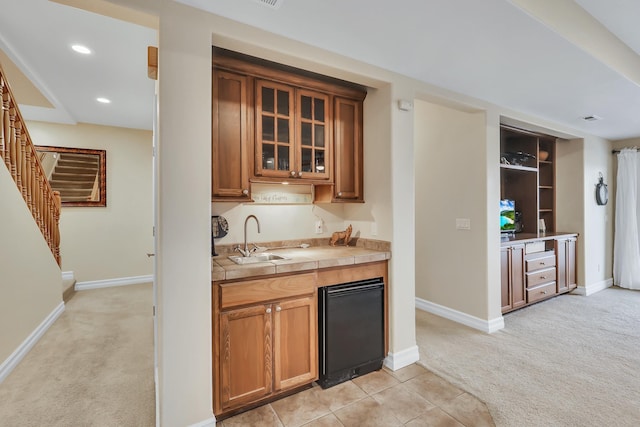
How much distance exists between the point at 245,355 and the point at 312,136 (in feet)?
5.84

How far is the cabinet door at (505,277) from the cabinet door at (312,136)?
2.49 m

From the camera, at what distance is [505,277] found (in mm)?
3785

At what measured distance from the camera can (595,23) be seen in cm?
238

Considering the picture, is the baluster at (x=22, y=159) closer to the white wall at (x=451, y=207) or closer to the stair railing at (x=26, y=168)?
the stair railing at (x=26, y=168)

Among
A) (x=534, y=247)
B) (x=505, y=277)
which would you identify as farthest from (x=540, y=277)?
(x=505, y=277)

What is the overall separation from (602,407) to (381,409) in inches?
60.5

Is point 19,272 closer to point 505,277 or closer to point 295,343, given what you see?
point 295,343

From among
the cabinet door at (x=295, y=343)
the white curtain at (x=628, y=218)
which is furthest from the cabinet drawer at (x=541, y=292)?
the cabinet door at (x=295, y=343)

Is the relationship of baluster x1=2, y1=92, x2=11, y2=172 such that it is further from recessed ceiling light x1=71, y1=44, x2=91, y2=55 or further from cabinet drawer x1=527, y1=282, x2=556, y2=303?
cabinet drawer x1=527, y1=282, x2=556, y2=303

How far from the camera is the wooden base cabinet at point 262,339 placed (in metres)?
1.98

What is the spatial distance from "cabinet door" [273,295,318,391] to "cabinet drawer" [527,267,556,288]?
131 inches

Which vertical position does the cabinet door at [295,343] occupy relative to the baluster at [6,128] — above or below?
below

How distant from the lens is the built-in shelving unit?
4504 millimetres

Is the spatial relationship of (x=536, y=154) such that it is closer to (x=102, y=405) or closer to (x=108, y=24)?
(x=108, y=24)
